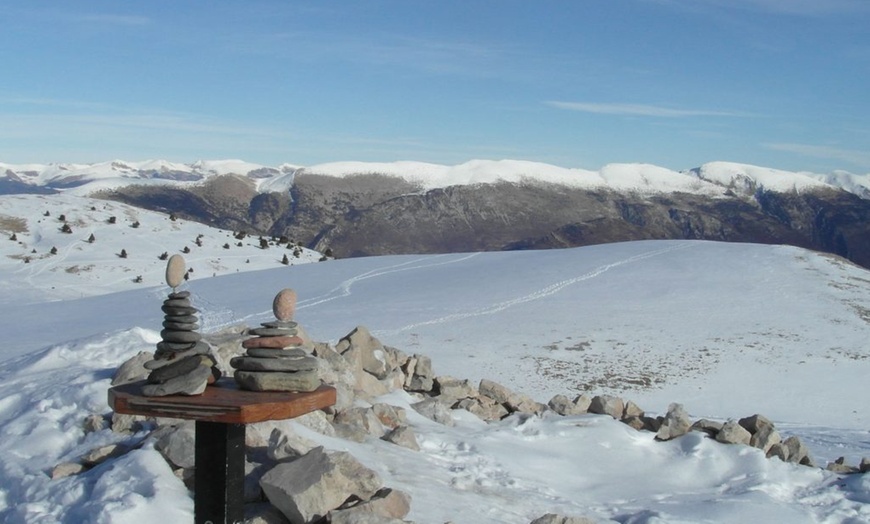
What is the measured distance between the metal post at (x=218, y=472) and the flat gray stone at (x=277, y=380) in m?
0.31

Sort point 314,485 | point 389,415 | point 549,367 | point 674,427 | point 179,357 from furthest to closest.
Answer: point 549,367, point 674,427, point 389,415, point 314,485, point 179,357

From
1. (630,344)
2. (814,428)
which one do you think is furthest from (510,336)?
(814,428)

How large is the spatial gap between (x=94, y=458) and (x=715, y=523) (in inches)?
266

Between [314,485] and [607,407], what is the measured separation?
8058mm

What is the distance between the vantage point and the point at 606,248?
41594mm

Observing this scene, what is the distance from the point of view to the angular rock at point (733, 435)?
1249cm

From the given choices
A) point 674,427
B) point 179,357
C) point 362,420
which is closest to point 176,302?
point 179,357

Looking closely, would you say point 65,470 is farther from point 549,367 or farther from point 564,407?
point 549,367

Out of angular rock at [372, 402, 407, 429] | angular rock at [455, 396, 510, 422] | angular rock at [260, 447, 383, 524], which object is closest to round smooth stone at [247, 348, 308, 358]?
angular rock at [260, 447, 383, 524]

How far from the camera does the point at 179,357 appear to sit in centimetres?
635

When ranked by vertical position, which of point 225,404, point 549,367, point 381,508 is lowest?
point 549,367

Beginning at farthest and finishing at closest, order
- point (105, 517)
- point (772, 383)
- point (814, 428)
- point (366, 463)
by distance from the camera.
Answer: point (772, 383), point (814, 428), point (366, 463), point (105, 517)

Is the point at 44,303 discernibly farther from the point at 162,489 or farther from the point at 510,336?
the point at 162,489

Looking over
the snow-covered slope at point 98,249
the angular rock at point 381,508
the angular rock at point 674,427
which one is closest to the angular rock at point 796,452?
the angular rock at point 674,427
